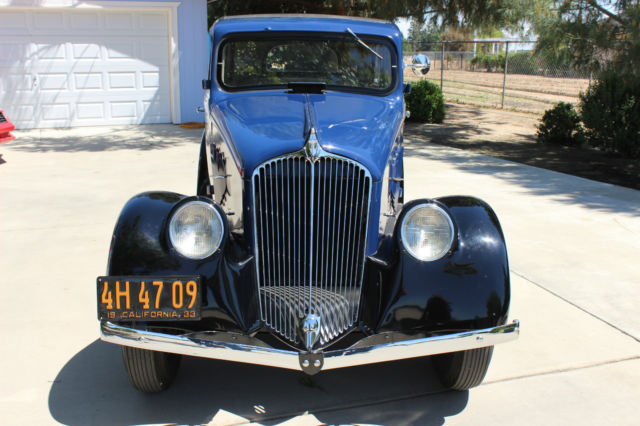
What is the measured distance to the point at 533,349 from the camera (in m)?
3.94

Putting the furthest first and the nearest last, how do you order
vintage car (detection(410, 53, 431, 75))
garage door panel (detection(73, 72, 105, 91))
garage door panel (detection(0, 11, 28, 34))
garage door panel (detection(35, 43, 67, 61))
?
garage door panel (detection(73, 72, 105, 91))
garage door panel (detection(35, 43, 67, 61))
garage door panel (detection(0, 11, 28, 34))
vintage car (detection(410, 53, 431, 75))

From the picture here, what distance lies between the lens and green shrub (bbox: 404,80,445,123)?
48.5 feet

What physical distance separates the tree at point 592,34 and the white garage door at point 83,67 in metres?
7.97

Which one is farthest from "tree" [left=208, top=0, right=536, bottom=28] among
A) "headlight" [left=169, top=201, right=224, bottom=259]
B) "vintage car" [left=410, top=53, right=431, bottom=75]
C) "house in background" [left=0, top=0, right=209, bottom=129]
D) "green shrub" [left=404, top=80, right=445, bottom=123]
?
"headlight" [left=169, top=201, right=224, bottom=259]

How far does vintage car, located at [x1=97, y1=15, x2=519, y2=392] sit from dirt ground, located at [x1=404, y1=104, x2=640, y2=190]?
643 cm

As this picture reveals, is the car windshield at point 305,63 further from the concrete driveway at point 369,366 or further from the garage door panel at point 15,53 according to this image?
the garage door panel at point 15,53

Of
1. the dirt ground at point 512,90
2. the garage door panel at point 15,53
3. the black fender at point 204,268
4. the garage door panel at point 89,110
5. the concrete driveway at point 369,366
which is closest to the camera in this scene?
the black fender at point 204,268

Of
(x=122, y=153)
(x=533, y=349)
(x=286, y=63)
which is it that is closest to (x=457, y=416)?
(x=533, y=349)

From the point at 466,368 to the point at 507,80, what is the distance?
26.4 meters

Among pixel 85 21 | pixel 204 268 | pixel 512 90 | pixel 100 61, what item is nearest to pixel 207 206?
pixel 204 268

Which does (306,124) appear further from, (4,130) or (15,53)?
(15,53)

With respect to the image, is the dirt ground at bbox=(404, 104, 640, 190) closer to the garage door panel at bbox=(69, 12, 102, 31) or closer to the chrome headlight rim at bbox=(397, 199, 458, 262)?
the chrome headlight rim at bbox=(397, 199, 458, 262)

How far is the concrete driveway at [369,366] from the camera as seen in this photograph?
128 inches

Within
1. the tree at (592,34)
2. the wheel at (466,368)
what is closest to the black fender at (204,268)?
the wheel at (466,368)
